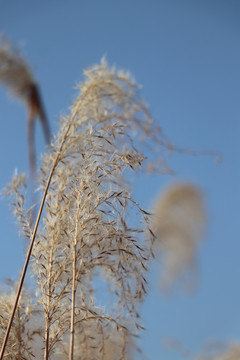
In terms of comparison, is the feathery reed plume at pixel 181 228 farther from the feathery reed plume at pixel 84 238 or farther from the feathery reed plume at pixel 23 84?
the feathery reed plume at pixel 84 238

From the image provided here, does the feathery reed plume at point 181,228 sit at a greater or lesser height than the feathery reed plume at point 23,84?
greater

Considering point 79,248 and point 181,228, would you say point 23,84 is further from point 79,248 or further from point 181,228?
point 181,228

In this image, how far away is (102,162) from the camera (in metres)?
1.65

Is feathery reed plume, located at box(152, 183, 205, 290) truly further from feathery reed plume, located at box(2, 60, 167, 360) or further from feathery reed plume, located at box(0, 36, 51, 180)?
feathery reed plume, located at box(2, 60, 167, 360)

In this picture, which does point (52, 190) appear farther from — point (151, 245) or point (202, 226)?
point (202, 226)

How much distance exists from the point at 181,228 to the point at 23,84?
3290 mm

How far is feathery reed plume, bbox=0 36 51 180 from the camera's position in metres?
3.09

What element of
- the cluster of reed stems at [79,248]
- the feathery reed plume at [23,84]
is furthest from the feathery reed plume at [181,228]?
the cluster of reed stems at [79,248]

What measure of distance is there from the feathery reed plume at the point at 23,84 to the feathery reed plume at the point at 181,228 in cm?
266

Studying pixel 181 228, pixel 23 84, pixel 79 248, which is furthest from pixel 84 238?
pixel 181 228

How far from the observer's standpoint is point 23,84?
3.37 m

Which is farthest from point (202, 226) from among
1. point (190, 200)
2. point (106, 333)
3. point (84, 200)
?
point (84, 200)

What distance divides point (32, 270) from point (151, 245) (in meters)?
0.42

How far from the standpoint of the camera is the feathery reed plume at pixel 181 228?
5879 millimetres
